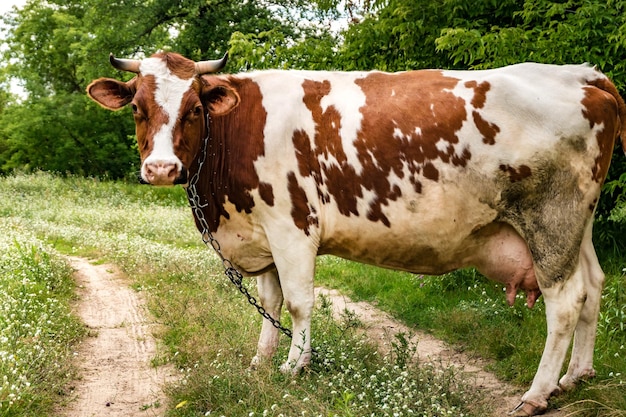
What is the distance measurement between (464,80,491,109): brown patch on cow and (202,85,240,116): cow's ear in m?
1.83

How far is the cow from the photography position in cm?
523

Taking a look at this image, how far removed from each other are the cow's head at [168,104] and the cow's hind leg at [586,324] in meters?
3.11

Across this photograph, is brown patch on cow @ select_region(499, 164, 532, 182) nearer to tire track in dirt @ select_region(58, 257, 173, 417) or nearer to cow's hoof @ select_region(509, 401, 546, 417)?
cow's hoof @ select_region(509, 401, 546, 417)

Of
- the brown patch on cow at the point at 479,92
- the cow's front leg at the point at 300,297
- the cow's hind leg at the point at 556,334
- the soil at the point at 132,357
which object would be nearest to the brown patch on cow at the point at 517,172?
the brown patch on cow at the point at 479,92

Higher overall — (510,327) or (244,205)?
(244,205)

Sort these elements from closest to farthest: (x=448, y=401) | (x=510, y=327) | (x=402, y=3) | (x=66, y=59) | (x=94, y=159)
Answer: (x=448, y=401) < (x=510, y=327) < (x=402, y=3) < (x=94, y=159) < (x=66, y=59)

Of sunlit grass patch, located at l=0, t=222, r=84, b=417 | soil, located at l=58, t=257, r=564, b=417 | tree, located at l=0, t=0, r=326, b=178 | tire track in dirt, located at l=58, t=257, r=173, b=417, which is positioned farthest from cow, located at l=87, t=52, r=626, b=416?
tree, located at l=0, t=0, r=326, b=178

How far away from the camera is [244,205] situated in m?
5.82

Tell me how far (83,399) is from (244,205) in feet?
7.11

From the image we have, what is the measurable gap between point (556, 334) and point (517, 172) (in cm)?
126

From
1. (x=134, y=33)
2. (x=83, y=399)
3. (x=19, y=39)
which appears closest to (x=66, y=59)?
(x=19, y=39)

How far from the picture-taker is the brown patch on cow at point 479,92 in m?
5.32

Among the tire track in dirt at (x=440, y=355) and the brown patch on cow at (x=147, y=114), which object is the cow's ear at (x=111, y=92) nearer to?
the brown patch on cow at (x=147, y=114)

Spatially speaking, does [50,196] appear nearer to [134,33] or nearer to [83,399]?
[134,33]
